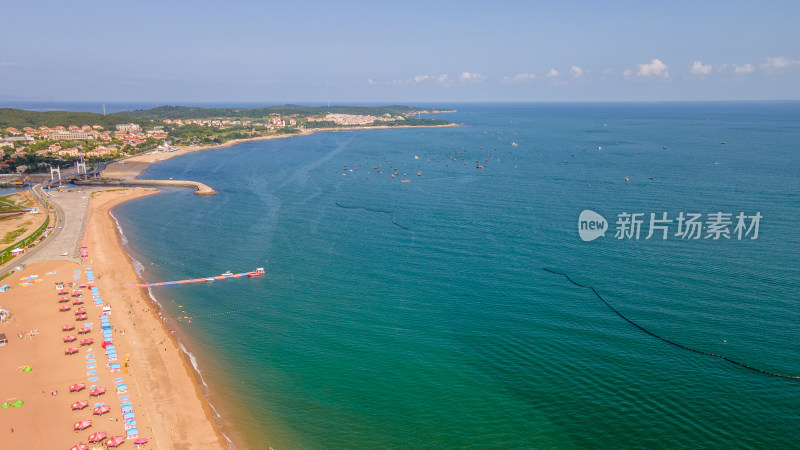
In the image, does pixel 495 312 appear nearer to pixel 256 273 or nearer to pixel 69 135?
pixel 256 273

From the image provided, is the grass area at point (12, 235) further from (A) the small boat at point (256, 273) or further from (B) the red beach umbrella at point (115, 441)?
(B) the red beach umbrella at point (115, 441)

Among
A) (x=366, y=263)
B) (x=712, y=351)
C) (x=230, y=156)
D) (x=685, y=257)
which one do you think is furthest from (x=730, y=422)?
(x=230, y=156)

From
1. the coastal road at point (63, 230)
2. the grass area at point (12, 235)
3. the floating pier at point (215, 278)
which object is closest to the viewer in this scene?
the floating pier at point (215, 278)

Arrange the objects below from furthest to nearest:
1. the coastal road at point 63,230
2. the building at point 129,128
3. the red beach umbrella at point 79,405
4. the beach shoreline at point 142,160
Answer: the building at point 129,128 → the beach shoreline at point 142,160 → the coastal road at point 63,230 → the red beach umbrella at point 79,405

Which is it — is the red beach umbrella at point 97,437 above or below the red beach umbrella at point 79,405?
below

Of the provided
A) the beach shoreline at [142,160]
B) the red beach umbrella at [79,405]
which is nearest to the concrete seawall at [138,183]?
the beach shoreline at [142,160]
